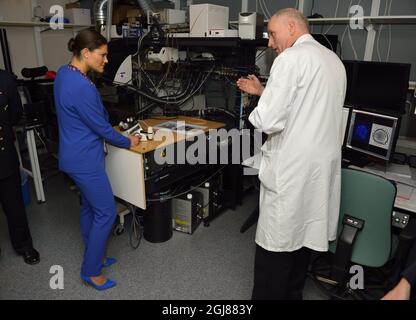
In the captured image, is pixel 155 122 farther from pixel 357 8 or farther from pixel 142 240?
pixel 357 8

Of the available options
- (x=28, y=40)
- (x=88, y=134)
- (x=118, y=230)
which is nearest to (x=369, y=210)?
(x=88, y=134)

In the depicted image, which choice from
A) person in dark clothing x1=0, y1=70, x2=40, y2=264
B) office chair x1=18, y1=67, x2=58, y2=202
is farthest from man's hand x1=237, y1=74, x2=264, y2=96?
office chair x1=18, y1=67, x2=58, y2=202

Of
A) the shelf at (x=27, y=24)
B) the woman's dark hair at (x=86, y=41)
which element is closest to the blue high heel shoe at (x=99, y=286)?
the woman's dark hair at (x=86, y=41)

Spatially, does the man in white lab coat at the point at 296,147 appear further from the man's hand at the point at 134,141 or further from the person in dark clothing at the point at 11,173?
the person in dark clothing at the point at 11,173

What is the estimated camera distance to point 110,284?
1.98 m

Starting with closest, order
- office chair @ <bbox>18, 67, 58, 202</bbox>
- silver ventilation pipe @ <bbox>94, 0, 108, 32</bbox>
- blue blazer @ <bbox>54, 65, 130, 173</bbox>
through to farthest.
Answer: blue blazer @ <bbox>54, 65, 130, 173</bbox> < office chair @ <bbox>18, 67, 58, 202</bbox> < silver ventilation pipe @ <bbox>94, 0, 108, 32</bbox>

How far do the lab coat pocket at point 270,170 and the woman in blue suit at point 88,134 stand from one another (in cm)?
84

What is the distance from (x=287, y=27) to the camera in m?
1.44

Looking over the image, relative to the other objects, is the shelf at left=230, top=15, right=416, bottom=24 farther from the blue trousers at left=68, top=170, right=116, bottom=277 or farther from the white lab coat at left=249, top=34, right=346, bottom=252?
the blue trousers at left=68, top=170, right=116, bottom=277

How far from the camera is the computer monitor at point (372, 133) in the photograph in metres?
2.05

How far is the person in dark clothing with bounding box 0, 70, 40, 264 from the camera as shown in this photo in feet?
6.08

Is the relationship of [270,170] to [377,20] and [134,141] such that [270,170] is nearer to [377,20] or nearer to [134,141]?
[134,141]

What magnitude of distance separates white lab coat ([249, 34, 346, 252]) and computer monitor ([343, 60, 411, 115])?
84cm

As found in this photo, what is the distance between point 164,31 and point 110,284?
6.47 ft
